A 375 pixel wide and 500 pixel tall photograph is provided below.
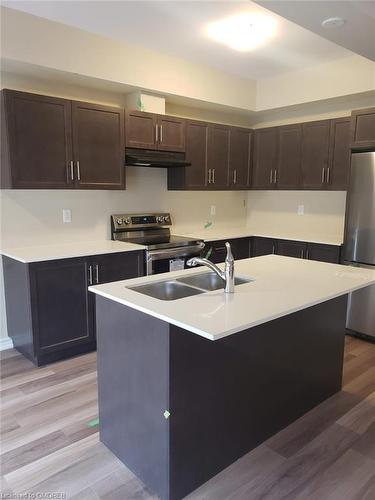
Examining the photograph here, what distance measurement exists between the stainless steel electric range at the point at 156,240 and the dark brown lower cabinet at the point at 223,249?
0.65 feet

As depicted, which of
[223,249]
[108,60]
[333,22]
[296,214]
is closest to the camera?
[333,22]

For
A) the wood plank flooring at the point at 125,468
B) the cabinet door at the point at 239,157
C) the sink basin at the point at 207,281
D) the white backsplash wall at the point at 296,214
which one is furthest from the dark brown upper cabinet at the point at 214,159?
the wood plank flooring at the point at 125,468

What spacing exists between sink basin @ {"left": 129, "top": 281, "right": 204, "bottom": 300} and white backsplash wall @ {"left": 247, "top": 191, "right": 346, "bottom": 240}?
8.35 ft

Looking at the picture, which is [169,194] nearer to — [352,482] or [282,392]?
[282,392]

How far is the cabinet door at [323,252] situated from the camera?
155 inches

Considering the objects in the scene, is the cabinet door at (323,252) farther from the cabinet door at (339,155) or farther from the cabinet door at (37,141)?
the cabinet door at (37,141)

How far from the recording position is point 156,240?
161 inches

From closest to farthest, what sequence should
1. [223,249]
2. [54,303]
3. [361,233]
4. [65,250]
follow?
[54,303] → [65,250] → [361,233] → [223,249]

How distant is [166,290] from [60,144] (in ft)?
5.83

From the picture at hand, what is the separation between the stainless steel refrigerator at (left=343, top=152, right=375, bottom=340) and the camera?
3576mm

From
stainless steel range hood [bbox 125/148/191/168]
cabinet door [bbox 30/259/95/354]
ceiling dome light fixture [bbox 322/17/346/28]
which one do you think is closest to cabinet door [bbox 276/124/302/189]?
stainless steel range hood [bbox 125/148/191/168]

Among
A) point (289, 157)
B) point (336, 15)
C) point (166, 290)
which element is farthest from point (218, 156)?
point (166, 290)

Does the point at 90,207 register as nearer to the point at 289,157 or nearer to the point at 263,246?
the point at 263,246

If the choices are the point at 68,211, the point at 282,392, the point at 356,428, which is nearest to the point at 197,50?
the point at 68,211
